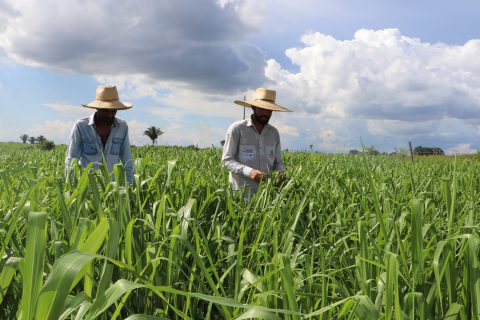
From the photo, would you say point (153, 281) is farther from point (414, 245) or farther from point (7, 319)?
point (414, 245)

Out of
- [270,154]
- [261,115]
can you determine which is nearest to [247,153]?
[270,154]

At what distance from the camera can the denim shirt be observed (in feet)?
13.2

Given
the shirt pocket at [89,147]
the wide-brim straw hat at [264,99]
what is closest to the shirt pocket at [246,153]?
the wide-brim straw hat at [264,99]

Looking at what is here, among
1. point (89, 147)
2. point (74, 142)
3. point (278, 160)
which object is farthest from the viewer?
point (278, 160)

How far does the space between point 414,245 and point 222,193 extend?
A: 54.1 inches

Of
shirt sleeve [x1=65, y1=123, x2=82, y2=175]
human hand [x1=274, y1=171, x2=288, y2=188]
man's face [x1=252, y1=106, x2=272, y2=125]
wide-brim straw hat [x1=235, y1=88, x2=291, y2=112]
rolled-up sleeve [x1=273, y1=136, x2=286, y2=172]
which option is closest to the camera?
human hand [x1=274, y1=171, x2=288, y2=188]

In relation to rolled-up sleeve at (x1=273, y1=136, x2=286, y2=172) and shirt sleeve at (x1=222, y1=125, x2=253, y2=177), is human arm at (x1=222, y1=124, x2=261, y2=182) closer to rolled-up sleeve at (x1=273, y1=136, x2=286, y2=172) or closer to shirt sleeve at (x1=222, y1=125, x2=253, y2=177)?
shirt sleeve at (x1=222, y1=125, x2=253, y2=177)

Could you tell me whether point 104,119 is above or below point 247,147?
above

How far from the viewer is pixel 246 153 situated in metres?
4.36

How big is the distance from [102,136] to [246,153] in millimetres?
Answer: 1356

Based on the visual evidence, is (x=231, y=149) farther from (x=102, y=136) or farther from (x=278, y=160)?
(x=102, y=136)

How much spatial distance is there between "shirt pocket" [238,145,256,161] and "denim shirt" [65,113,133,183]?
1045 mm

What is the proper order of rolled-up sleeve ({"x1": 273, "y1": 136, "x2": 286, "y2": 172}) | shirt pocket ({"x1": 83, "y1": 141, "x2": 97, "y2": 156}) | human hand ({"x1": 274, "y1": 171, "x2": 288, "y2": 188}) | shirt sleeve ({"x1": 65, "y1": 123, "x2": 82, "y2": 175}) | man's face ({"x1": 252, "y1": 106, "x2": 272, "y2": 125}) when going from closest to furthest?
human hand ({"x1": 274, "y1": 171, "x2": 288, "y2": 188}) < shirt sleeve ({"x1": 65, "y1": 123, "x2": 82, "y2": 175}) < shirt pocket ({"x1": 83, "y1": 141, "x2": 97, "y2": 156}) < man's face ({"x1": 252, "y1": 106, "x2": 272, "y2": 125}) < rolled-up sleeve ({"x1": 273, "y1": 136, "x2": 286, "y2": 172})

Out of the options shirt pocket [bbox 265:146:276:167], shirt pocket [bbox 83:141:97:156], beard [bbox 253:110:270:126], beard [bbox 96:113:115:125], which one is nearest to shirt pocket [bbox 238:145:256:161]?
shirt pocket [bbox 265:146:276:167]
